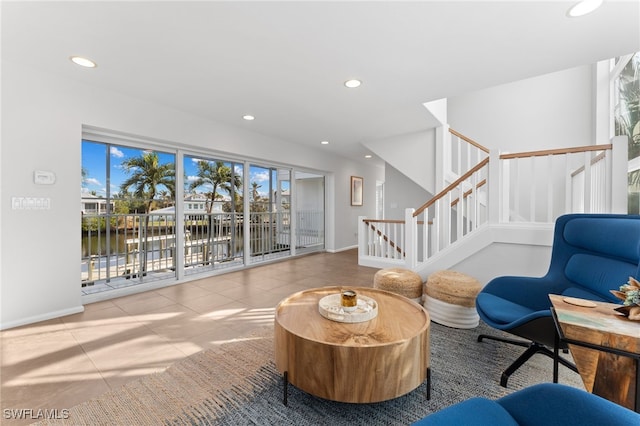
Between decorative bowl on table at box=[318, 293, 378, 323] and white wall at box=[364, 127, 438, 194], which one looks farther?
white wall at box=[364, 127, 438, 194]

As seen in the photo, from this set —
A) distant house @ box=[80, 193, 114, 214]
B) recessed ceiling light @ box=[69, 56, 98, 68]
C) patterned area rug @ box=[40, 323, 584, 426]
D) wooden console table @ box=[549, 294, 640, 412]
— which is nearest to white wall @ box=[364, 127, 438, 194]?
patterned area rug @ box=[40, 323, 584, 426]

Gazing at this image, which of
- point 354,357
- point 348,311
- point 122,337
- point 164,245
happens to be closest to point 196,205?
point 164,245

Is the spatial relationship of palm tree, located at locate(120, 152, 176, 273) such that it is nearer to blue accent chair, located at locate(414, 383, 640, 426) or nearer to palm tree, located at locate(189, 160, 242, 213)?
palm tree, located at locate(189, 160, 242, 213)

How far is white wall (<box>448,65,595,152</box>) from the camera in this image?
4348 mm

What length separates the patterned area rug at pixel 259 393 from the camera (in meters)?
1.42

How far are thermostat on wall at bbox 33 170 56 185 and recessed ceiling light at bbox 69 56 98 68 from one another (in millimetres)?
1127

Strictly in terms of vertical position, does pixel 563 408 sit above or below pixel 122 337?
above

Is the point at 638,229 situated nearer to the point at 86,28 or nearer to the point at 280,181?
the point at 86,28

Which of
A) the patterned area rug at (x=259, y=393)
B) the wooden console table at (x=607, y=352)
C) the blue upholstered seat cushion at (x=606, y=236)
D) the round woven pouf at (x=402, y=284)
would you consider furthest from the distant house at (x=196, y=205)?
the blue upholstered seat cushion at (x=606, y=236)

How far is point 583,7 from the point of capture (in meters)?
1.76

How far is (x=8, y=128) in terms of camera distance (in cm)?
243

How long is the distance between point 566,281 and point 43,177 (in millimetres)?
4826

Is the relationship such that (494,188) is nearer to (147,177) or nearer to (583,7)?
(583,7)

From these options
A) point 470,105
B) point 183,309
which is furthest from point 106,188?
point 470,105
